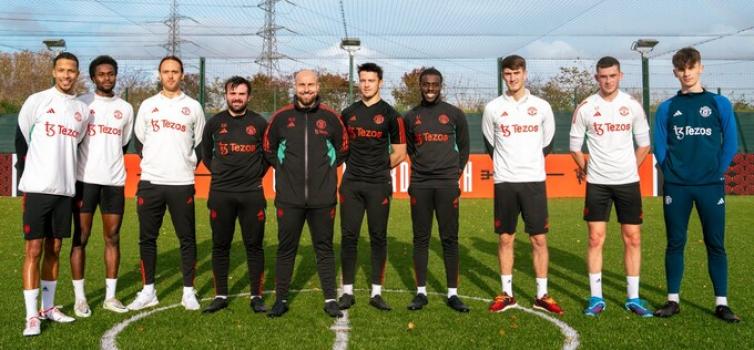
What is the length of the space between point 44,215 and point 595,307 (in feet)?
16.4

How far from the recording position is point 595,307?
6.16 m

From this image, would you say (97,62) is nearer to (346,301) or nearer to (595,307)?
(346,301)

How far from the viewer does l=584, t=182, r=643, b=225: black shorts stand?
20.7ft

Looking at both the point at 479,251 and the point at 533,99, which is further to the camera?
the point at 479,251

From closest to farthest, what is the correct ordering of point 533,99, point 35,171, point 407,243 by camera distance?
point 35,171
point 533,99
point 407,243

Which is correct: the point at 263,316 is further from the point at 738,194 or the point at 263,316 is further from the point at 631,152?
the point at 738,194

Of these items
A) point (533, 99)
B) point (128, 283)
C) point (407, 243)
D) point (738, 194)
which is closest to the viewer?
point (533, 99)

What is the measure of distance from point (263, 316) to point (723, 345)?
3.84m

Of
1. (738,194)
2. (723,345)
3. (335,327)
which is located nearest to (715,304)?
(723,345)

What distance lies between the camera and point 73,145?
5867 mm

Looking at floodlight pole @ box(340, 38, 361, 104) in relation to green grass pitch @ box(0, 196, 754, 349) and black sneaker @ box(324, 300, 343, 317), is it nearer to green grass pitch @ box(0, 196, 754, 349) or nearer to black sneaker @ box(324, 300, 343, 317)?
green grass pitch @ box(0, 196, 754, 349)

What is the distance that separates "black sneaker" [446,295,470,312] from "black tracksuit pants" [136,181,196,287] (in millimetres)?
2565

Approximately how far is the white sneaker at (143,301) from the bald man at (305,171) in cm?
134

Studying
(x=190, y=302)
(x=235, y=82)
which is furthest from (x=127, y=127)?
(x=190, y=302)
